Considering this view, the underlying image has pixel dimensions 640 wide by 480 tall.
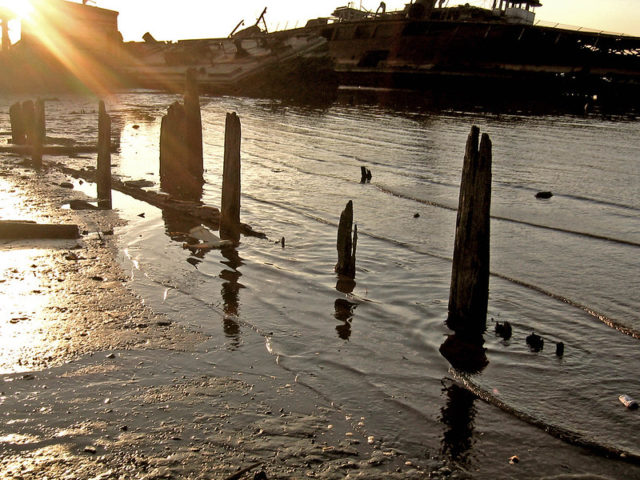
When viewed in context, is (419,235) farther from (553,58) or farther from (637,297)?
(553,58)

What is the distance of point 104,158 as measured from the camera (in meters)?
13.1

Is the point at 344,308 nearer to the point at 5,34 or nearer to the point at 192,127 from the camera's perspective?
the point at 192,127

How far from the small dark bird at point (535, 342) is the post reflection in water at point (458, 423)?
5.33 ft

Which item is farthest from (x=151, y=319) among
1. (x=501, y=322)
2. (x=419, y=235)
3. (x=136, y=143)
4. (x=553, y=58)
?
(x=553, y=58)

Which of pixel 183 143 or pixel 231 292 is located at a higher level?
pixel 183 143

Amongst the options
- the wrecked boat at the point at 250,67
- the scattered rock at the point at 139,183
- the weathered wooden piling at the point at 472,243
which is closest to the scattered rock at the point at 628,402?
the weathered wooden piling at the point at 472,243

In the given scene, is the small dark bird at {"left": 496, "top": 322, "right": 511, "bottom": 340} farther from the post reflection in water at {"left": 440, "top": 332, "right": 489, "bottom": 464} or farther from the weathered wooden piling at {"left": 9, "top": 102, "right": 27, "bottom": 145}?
the weathered wooden piling at {"left": 9, "top": 102, "right": 27, "bottom": 145}

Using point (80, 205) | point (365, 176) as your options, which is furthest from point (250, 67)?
point (80, 205)

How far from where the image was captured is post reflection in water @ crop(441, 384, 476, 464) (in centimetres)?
517

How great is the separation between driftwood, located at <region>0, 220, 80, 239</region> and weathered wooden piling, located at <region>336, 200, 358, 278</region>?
184 inches

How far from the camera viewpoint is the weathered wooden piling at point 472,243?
655cm

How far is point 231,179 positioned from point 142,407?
5.84 meters

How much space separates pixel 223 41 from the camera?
75875 mm

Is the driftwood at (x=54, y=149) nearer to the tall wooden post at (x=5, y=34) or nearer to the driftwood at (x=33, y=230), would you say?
the driftwood at (x=33, y=230)
